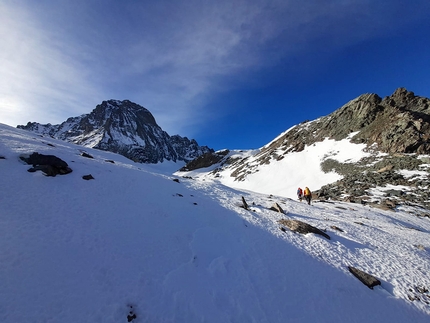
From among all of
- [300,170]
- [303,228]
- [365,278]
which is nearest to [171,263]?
[365,278]

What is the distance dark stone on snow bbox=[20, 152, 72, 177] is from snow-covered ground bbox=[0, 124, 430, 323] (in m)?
0.58

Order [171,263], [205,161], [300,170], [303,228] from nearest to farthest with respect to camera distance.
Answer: [171,263]
[303,228]
[300,170]
[205,161]

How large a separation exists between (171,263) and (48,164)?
12.6 m

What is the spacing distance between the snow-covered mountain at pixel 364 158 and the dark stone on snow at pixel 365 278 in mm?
20560

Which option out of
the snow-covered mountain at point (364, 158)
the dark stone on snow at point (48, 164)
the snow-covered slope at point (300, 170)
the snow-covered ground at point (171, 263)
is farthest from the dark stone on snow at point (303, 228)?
the snow-covered slope at point (300, 170)

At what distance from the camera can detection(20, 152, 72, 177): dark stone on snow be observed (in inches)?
539

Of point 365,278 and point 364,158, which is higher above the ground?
point 364,158

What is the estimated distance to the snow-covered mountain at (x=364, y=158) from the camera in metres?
30.4

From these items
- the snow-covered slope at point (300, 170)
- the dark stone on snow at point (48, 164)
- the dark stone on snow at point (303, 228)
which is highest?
the snow-covered slope at point (300, 170)

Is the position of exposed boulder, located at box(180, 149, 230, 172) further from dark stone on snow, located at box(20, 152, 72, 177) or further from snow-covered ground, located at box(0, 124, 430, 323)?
snow-covered ground, located at box(0, 124, 430, 323)

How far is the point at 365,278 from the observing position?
9688 mm

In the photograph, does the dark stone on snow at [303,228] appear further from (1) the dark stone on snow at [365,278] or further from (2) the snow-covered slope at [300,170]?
(2) the snow-covered slope at [300,170]

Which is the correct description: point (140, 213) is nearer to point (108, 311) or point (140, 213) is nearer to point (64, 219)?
point (64, 219)

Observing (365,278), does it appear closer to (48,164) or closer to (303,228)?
(303,228)
